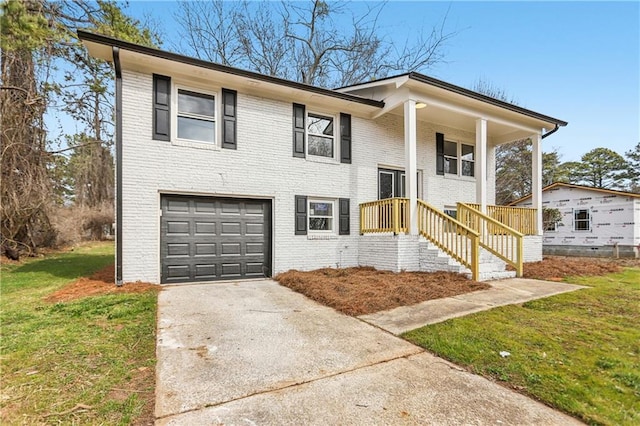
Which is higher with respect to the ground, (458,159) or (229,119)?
(229,119)

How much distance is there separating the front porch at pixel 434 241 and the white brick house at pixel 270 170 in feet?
0.13

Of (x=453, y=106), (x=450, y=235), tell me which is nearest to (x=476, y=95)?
(x=453, y=106)

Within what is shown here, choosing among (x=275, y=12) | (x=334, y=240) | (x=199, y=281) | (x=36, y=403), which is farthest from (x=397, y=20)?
(x=36, y=403)

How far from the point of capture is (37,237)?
13.3 metres

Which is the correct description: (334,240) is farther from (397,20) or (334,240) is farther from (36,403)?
(397,20)

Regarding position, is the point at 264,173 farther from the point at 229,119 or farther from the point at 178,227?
the point at 178,227

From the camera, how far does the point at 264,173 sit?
8.12m

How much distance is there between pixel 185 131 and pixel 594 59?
1409 cm

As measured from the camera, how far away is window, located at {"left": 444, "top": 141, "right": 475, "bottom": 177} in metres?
11.5

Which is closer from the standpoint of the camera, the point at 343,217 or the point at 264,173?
the point at 264,173

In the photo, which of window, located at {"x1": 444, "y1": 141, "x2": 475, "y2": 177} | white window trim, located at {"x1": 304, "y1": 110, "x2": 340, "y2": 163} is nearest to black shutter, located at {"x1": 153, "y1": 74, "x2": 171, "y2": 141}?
white window trim, located at {"x1": 304, "y1": 110, "x2": 340, "y2": 163}

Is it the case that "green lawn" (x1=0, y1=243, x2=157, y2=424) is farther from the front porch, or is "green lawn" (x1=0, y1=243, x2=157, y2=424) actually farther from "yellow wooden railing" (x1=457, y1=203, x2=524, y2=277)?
"yellow wooden railing" (x1=457, y1=203, x2=524, y2=277)

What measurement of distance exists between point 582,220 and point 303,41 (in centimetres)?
1815

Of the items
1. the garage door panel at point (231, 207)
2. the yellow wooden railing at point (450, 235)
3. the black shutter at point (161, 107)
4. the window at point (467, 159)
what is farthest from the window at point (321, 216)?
the window at point (467, 159)
